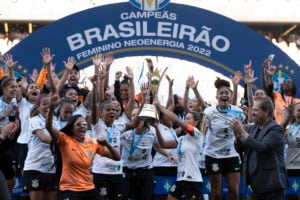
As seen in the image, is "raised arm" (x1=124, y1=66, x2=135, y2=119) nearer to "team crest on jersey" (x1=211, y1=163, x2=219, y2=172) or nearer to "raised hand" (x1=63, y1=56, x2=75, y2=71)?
"raised hand" (x1=63, y1=56, x2=75, y2=71)

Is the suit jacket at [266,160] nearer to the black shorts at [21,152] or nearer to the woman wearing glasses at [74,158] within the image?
the woman wearing glasses at [74,158]

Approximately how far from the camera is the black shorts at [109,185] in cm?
1245

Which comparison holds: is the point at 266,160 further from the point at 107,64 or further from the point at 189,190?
the point at 107,64

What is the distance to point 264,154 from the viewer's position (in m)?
10.7

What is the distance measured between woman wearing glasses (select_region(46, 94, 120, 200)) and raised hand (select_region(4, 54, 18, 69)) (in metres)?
3.26

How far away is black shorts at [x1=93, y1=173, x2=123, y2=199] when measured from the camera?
12.4m

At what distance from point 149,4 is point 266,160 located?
202 inches

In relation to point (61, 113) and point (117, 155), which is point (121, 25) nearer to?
point (61, 113)

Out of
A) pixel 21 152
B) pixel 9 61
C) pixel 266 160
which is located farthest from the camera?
pixel 9 61

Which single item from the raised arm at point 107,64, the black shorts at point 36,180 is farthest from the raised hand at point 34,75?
the black shorts at point 36,180

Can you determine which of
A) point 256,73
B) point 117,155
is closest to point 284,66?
point 256,73

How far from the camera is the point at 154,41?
15.1 m

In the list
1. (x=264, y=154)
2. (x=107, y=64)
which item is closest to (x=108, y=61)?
(x=107, y=64)

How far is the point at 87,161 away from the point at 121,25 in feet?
15.2
